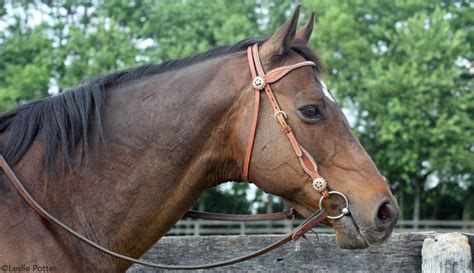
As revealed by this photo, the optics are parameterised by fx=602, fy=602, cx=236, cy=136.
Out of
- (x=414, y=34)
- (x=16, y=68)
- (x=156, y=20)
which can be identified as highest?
(x=156, y=20)

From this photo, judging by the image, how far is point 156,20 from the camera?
25984mm

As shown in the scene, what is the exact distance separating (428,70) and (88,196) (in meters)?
21.7

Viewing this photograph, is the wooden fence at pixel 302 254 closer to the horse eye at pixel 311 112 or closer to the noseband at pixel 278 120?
the noseband at pixel 278 120

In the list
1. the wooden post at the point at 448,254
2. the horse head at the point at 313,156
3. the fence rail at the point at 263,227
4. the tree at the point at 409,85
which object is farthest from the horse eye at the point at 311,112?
the tree at the point at 409,85

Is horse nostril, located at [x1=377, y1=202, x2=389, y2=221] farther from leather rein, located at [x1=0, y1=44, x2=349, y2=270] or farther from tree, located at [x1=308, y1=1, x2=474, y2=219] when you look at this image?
tree, located at [x1=308, y1=1, x2=474, y2=219]

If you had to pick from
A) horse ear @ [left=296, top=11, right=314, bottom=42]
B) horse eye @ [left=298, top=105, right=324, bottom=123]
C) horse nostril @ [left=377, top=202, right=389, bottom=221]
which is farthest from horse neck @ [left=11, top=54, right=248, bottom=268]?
horse nostril @ [left=377, top=202, right=389, bottom=221]

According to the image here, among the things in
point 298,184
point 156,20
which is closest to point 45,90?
Result: point 156,20

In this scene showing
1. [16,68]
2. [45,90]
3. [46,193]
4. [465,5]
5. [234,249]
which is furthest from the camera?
[465,5]

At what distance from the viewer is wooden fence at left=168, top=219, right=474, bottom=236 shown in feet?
72.5

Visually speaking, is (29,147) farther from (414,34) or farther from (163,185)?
(414,34)

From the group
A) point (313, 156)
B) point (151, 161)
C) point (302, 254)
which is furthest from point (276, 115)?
point (302, 254)

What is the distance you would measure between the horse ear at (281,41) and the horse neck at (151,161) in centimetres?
21

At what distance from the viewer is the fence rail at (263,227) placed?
22109mm

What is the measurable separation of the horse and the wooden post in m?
0.91
